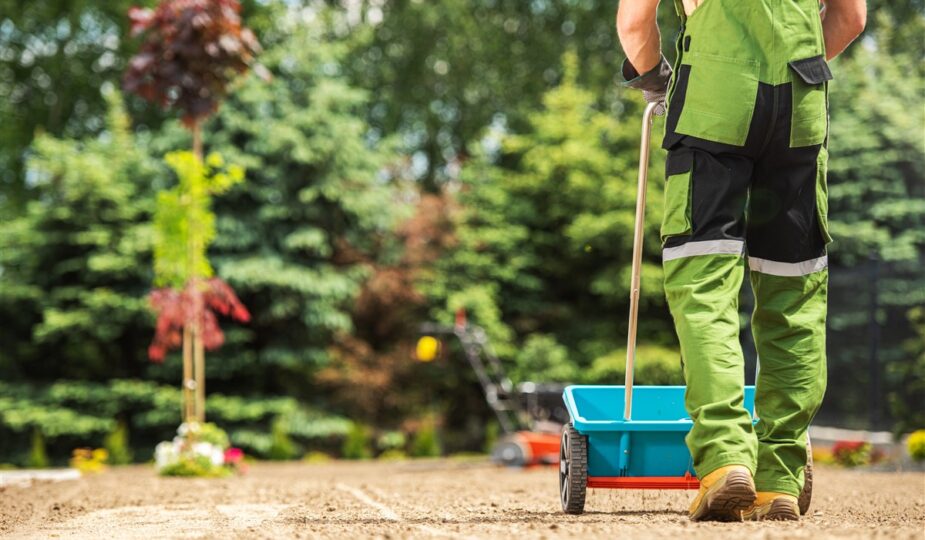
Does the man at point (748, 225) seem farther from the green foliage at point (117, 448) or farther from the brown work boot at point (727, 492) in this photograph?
the green foliage at point (117, 448)

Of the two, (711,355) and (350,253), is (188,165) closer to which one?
(350,253)

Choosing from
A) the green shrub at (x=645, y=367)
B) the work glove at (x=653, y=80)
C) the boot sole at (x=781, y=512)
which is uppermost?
the work glove at (x=653, y=80)

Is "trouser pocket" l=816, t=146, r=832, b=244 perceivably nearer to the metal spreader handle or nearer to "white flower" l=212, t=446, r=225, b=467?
the metal spreader handle

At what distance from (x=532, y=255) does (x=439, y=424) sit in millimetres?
3229

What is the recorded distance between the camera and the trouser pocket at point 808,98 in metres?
3.86

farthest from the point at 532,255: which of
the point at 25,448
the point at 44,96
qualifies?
the point at 44,96

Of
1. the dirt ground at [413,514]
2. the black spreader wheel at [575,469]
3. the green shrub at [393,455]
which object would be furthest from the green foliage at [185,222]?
the black spreader wheel at [575,469]

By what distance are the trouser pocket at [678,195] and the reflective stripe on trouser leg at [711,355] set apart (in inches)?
4.1

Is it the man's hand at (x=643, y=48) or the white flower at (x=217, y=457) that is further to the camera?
the white flower at (x=217, y=457)

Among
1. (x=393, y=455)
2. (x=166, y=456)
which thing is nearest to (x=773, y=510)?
(x=166, y=456)

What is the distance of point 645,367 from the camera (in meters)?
16.5

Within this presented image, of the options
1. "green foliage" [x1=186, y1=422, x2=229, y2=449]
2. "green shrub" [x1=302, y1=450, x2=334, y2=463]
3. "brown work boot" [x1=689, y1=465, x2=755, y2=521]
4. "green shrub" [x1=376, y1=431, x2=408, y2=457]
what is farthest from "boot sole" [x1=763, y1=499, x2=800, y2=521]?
"green shrub" [x1=376, y1=431, x2=408, y2=457]

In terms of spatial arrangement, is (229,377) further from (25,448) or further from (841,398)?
(841,398)

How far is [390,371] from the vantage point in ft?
59.7
